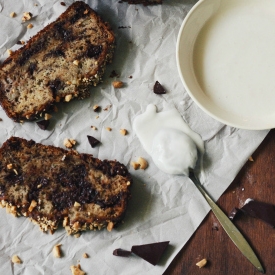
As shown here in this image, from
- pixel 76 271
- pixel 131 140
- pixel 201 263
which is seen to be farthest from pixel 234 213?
pixel 76 271

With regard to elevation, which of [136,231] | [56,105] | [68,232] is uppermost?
[56,105]

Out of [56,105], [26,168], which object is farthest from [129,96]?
[26,168]

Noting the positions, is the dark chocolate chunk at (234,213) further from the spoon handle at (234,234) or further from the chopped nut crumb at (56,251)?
the chopped nut crumb at (56,251)

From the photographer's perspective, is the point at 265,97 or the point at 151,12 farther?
the point at 151,12

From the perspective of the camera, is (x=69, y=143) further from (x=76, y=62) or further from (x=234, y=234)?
(x=234, y=234)

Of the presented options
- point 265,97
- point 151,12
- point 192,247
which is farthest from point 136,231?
point 151,12

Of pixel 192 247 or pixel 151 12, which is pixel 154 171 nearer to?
pixel 192 247

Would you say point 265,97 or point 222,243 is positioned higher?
point 265,97
